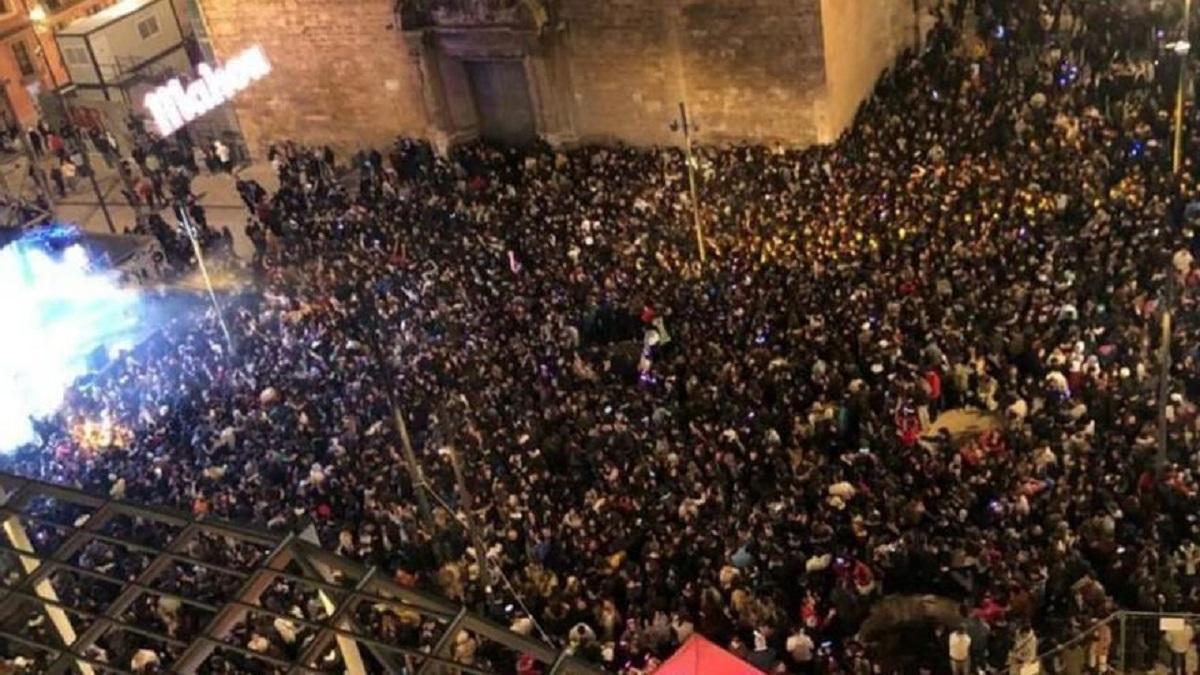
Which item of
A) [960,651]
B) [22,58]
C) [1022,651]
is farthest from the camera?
[22,58]

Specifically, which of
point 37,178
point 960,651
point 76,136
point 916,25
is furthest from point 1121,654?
point 76,136

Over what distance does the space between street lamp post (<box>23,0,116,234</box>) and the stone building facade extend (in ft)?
13.9

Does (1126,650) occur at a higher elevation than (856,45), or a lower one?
lower

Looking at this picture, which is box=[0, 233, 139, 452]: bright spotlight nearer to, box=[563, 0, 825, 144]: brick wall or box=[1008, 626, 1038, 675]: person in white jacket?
box=[563, 0, 825, 144]: brick wall

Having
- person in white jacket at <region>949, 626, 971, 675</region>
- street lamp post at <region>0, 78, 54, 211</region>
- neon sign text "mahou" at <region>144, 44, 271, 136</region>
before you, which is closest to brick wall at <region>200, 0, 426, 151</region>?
neon sign text "mahou" at <region>144, 44, 271, 136</region>

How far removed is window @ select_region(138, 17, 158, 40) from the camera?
39656 mm

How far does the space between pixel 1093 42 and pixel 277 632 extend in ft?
65.5

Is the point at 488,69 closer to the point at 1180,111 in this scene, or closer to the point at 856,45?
the point at 856,45

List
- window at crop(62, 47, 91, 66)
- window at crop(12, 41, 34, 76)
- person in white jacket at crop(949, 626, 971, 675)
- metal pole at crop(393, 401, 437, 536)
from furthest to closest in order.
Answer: window at crop(12, 41, 34, 76)
window at crop(62, 47, 91, 66)
metal pole at crop(393, 401, 437, 536)
person in white jacket at crop(949, 626, 971, 675)

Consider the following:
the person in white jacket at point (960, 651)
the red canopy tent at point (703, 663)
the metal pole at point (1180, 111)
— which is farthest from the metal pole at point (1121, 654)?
the metal pole at point (1180, 111)

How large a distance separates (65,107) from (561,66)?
16.7 meters

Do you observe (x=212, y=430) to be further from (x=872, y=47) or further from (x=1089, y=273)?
(x=872, y=47)

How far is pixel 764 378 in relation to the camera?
66.2 ft

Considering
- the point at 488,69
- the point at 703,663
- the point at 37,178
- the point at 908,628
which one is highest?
the point at 488,69
